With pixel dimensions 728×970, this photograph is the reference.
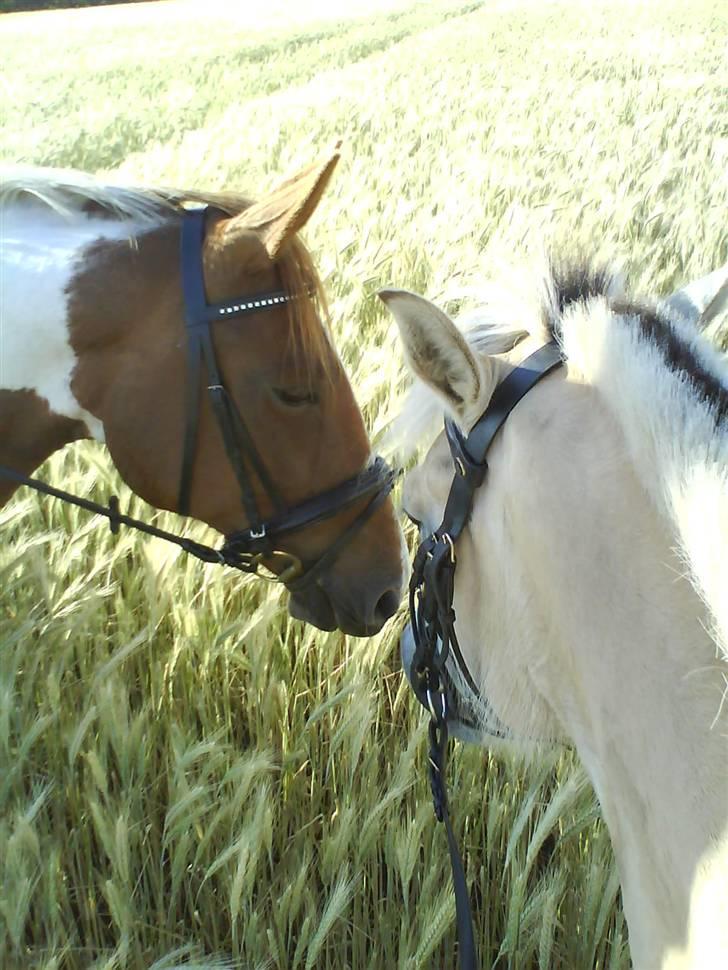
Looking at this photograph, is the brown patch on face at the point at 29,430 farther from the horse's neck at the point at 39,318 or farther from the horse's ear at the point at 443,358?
the horse's ear at the point at 443,358

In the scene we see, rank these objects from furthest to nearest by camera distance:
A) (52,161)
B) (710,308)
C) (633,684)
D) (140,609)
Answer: (52,161) → (140,609) → (710,308) → (633,684)

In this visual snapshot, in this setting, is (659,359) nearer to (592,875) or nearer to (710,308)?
(710,308)

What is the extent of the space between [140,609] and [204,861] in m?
0.82

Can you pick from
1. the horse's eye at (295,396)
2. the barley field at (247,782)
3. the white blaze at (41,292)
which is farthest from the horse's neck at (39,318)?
the barley field at (247,782)

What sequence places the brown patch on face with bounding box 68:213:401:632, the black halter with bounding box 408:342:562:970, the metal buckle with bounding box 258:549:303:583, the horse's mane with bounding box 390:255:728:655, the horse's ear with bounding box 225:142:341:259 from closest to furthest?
the horse's mane with bounding box 390:255:728:655
the black halter with bounding box 408:342:562:970
the horse's ear with bounding box 225:142:341:259
the brown patch on face with bounding box 68:213:401:632
the metal buckle with bounding box 258:549:303:583

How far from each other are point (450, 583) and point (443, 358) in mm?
378

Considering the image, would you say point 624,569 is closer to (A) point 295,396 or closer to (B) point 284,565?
(A) point 295,396

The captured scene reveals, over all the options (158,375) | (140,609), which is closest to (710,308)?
(158,375)

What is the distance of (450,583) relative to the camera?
1.27m

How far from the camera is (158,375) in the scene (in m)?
1.60

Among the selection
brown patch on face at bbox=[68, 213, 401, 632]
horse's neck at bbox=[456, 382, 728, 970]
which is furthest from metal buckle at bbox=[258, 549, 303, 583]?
horse's neck at bbox=[456, 382, 728, 970]

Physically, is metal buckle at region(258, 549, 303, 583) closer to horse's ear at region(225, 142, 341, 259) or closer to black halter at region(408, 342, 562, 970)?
black halter at region(408, 342, 562, 970)

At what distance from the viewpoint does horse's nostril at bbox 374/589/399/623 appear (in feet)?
6.03

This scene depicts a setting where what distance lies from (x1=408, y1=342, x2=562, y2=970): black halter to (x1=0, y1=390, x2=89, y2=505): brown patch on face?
861mm
